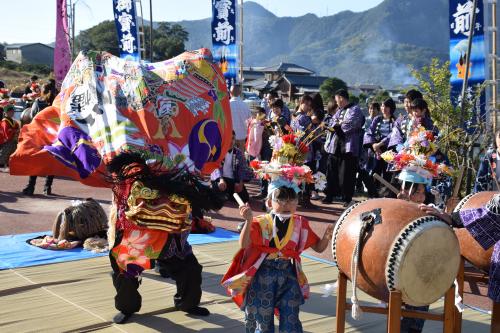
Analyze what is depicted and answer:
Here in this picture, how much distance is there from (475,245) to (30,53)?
57.7 meters

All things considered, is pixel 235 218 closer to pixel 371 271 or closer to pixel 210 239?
pixel 210 239

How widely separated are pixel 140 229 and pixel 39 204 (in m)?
5.13

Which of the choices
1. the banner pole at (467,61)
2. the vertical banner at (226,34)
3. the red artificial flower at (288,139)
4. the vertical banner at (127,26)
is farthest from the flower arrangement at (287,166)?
the vertical banner at (127,26)

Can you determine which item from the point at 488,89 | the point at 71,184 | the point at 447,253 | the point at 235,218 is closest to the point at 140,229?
the point at 447,253

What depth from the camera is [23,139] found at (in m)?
4.15

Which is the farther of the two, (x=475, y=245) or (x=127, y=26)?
(x=127, y=26)

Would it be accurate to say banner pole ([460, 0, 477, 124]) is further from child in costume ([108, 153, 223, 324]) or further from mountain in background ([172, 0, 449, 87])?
mountain in background ([172, 0, 449, 87])

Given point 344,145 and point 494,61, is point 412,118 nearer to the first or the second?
point 344,145

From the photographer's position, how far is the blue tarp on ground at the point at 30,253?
5.61 meters

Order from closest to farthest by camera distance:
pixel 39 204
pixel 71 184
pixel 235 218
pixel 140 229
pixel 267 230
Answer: pixel 267 230, pixel 140 229, pixel 235 218, pixel 39 204, pixel 71 184

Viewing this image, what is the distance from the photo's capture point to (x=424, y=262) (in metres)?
3.33

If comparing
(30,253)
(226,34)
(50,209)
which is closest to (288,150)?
(30,253)

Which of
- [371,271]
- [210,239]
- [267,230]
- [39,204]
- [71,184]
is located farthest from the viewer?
[71,184]

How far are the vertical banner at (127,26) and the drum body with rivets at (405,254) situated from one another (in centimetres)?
1118
